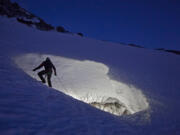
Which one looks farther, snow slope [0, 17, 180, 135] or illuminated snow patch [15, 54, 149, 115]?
illuminated snow patch [15, 54, 149, 115]

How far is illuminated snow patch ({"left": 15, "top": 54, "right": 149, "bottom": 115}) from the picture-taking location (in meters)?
6.43

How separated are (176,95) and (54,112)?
216 inches

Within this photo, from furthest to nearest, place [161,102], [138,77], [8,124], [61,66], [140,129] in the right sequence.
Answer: [61,66] → [138,77] → [161,102] → [140,129] → [8,124]

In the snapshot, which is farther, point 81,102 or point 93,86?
point 93,86

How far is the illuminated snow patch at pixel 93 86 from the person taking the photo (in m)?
6.43

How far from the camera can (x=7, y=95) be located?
222cm

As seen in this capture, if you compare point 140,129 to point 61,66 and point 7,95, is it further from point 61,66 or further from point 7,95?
point 61,66

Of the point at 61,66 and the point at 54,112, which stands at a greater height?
the point at 61,66

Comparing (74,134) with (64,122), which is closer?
(74,134)

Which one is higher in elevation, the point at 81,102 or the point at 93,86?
the point at 93,86

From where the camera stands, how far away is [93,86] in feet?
25.4

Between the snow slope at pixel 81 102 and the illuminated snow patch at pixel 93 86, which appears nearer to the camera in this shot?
the snow slope at pixel 81 102

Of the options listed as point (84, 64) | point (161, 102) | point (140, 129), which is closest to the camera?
point (140, 129)

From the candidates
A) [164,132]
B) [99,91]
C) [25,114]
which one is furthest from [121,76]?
[25,114]
